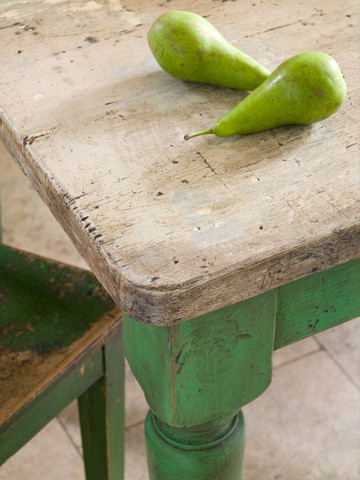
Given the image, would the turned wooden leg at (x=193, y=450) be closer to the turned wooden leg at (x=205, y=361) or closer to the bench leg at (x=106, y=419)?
the turned wooden leg at (x=205, y=361)

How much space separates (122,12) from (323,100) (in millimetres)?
348

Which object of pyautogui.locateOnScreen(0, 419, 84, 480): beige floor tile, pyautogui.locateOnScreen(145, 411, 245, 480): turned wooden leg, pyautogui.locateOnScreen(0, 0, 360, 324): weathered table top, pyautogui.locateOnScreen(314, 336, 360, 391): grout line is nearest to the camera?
pyautogui.locateOnScreen(0, 0, 360, 324): weathered table top

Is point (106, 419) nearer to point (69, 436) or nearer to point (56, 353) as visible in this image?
point (56, 353)

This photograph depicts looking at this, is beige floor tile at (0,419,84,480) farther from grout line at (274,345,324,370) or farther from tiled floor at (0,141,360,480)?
grout line at (274,345,324,370)

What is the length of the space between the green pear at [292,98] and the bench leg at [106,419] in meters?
0.42

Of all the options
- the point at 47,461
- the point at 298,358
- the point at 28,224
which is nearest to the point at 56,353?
the point at 47,461

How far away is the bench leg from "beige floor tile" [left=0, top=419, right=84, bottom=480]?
0.22 metres

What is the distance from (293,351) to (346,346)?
0.37 ft

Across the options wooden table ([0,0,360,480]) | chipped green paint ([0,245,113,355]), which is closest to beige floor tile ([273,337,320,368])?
chipped green paint ([0,245,113,355])

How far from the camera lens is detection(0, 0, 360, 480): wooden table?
2.37 feet

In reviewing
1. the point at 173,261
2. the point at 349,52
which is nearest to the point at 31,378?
the point at 173,261

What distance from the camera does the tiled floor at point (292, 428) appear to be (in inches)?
62.2

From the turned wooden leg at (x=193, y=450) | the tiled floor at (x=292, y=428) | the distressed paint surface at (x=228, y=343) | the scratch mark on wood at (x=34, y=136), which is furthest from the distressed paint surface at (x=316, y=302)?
the tiled floor at (x=292, y=428)

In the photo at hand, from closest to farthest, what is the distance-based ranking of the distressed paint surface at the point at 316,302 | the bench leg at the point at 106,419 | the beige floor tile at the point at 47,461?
the distressed paint surface at the point at 316,302, the bench leg at the point at 106,419, the beige floor tile at the point at 47,461
